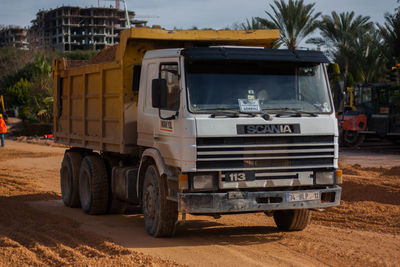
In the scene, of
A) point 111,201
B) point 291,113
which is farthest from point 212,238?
point 111,201

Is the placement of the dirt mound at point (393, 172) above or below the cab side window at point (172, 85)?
below

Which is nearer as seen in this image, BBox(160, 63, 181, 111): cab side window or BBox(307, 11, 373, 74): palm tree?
BBox(160, 63, 181, 111): cab side window

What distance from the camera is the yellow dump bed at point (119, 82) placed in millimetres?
9977

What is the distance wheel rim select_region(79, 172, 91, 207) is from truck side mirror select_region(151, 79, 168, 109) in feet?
13.0

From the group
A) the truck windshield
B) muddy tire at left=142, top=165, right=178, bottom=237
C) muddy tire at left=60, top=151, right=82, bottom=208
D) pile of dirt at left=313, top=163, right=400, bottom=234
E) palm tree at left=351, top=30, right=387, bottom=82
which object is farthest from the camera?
palm tree at left=351, top=30, right=387, bottom=82

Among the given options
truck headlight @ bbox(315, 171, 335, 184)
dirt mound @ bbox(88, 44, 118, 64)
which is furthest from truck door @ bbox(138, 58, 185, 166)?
dirt mound @ bbox(88, 44, 118, 64)

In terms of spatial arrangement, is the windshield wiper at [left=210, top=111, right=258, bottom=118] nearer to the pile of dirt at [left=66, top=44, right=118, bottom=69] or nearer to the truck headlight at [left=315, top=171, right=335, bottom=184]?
the truck headlight at [left=315, top=171, right=335, bottom=184]

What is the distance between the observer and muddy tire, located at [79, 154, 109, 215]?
11.7 m

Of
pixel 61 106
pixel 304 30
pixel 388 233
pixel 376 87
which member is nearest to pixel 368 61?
pixel 304 30

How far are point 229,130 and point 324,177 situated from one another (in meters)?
1.55

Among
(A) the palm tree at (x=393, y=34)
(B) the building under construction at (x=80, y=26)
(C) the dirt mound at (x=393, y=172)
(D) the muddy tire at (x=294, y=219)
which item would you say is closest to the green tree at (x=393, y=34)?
(A) the palm tree at (x=393, y=34)

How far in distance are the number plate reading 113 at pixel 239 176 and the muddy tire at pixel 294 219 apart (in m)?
1.48

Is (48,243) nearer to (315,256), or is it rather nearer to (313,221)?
(315,256)

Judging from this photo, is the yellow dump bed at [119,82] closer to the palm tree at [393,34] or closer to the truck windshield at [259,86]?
the truck windshield at [259,86]
